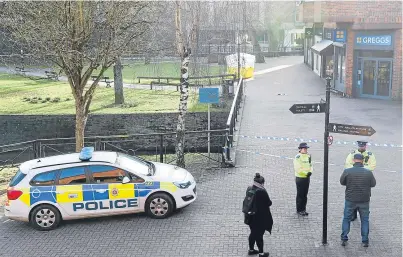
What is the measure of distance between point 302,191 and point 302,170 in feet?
1.50

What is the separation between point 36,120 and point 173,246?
1938 centimetres

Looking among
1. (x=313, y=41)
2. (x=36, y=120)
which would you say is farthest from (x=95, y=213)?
(x=313, y=41)

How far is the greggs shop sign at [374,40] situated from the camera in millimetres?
26078

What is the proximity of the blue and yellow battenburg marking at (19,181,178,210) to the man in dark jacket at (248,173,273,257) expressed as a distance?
2.66 metres

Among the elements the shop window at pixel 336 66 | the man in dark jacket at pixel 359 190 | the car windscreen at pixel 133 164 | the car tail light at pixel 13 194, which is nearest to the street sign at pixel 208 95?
the car windscreen at pixel 133 164

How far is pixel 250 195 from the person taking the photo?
359 inches

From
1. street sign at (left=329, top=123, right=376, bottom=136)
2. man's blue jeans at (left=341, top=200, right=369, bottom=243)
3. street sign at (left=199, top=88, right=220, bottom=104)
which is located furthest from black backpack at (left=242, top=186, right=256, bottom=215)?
street sign at (left=199, top=88, right=220, bottom=104)

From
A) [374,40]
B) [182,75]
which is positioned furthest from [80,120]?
[374,40]

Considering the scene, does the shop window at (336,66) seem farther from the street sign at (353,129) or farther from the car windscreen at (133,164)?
the street sign at (353,129)

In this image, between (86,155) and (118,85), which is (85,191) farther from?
(118,85)

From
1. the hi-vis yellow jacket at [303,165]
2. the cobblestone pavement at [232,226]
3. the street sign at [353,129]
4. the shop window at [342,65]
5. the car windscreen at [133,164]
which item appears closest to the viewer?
the street sign at [353,129]

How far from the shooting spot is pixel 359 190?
31.0 feet

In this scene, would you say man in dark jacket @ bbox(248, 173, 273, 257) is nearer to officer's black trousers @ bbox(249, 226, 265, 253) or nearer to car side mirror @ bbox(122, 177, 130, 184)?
officer's black trousers @ bbox(249, 226, 265, 253)

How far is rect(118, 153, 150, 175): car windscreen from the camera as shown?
11.4 m
